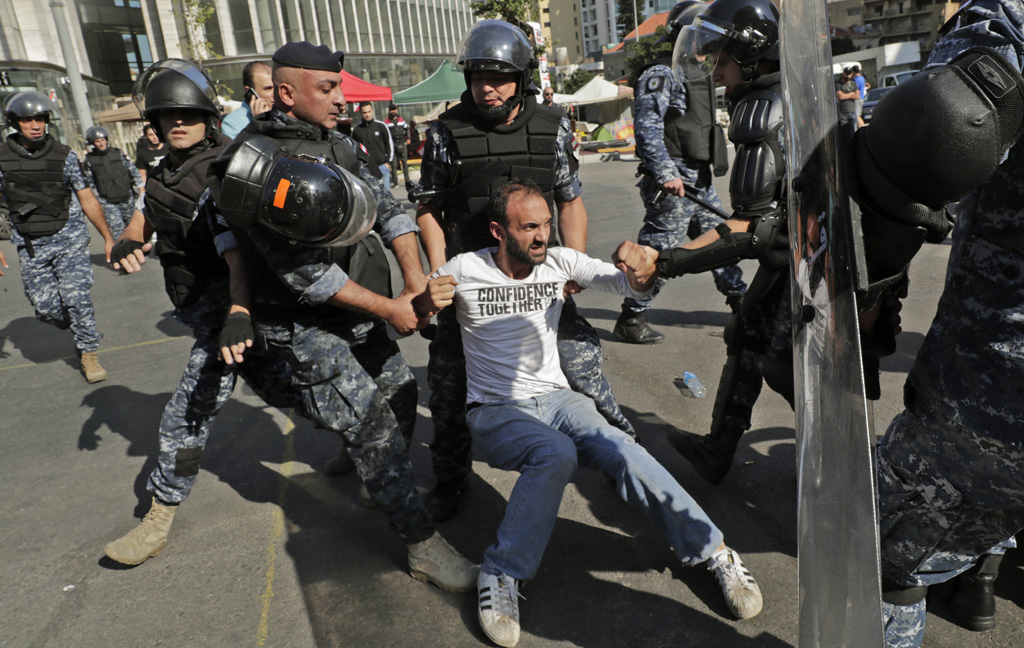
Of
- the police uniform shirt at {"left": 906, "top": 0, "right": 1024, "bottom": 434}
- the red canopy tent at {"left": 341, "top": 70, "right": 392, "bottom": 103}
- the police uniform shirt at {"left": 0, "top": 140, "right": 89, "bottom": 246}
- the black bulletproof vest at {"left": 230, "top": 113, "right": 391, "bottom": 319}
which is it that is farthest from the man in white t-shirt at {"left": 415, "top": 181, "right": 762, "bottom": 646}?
the red canopy tent at {"left": 341, "top": 70, "right": 392, "bottom": 103}

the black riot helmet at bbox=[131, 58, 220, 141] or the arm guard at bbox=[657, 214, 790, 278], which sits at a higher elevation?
the black riot helmet at bbox=[131, 58, 220, 141]

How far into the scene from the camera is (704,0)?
4492 millimetres

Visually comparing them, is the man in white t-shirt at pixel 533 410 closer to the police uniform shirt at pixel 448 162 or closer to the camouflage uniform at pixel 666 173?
the police uniform shirt at pixel 448 162

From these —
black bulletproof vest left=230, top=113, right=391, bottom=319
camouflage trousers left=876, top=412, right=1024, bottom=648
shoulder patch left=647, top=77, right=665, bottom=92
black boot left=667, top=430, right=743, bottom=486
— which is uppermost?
shoulder patch left=647, top=77, right=665, bottom=92

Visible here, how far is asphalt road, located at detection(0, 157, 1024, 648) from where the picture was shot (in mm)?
2295

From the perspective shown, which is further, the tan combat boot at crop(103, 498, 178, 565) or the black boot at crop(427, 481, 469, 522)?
the black boot at crop(427, 481, 469, 522)

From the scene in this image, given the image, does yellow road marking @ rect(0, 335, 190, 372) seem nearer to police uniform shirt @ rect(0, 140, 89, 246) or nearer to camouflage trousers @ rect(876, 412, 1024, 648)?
police uniform shirt @ rect(0, 140, 89, 246)

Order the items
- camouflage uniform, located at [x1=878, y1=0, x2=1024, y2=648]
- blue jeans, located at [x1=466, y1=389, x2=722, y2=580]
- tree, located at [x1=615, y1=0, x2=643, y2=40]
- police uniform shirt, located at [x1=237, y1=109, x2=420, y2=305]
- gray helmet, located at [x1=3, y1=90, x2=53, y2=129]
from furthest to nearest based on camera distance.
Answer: tree, located at [x1=615, y1=0, x2=643, y2=40]
gray helmet, located at [x1=3, y1=90, x2=53, y2=129]
police uniform shirt, located at [x1=237, y1=109, x2=420, y2=305]
blue jeans, located at [x1=466, y1=389, x2=722, y2=580]
camouflage uniform, located at [x1=878, y1=0, x2=1024, y2=648]

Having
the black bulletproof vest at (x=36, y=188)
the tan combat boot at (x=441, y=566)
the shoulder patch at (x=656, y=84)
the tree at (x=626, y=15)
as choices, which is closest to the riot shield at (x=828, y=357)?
the tan combat boot at (x=441, y=566)

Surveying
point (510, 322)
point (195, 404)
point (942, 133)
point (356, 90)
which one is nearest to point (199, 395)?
point (195, 404)

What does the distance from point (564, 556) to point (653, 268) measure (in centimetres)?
112

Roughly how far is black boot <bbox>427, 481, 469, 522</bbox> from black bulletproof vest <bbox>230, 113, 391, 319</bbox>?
0.81 meters

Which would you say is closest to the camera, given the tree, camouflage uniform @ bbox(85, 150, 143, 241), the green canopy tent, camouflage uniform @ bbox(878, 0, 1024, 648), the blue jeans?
camouflage uniform @ bbox(878, 0, 1024, 648)

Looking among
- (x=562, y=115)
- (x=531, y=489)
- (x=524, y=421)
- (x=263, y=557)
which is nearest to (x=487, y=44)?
(x=562, y=115)
